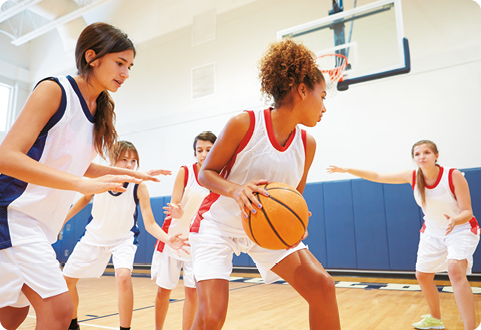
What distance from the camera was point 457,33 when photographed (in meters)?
5.91

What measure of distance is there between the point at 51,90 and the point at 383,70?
5.00 meters

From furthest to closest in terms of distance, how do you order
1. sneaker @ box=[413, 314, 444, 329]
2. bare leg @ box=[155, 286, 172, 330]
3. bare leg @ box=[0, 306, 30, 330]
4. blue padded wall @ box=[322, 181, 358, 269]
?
1. blue padded wall @ box=[322, 181, 358, 269]
2. sneaker @ box=[413, 314, 444, 329]
3. bare leg @ box=[155, 286, 172, 330]
4. bare leg @ box=[0, 306, 30, 330]

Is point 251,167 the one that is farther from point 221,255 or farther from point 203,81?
point 203,81

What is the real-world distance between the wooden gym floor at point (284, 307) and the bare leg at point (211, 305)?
1.91m

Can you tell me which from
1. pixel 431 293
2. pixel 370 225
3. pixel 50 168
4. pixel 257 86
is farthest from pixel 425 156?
pixel 257 86

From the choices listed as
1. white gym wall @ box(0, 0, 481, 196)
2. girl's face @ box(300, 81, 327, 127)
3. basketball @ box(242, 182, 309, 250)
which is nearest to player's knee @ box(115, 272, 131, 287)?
basketball @ box(242, 182, 309, 250)

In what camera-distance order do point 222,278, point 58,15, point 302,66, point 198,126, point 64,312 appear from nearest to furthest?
point 64,312, point 222,278, point 302,66, point 198,126, point 58,15

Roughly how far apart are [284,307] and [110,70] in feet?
11.3

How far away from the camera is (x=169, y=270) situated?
9.89 ft

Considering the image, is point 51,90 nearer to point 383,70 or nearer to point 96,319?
point 96,319

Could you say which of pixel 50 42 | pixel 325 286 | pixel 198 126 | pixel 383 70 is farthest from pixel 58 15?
pixel 325 286

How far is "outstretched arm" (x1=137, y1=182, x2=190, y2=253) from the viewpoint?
2.62m

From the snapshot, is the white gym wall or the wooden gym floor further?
the white gym wall

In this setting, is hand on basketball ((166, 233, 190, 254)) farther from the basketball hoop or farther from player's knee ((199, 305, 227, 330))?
the basketball hoop
